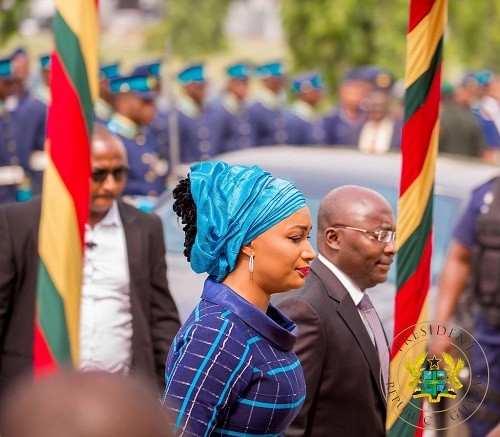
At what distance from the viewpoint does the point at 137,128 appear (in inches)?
372

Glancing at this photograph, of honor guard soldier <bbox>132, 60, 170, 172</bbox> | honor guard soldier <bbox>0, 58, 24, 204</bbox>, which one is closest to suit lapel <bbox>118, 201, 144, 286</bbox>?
honor guard soldier <bbox>132, 60, 170, 172</bbox>

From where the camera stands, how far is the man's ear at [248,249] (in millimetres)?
3498

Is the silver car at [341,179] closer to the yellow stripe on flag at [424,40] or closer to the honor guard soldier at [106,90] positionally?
the yellow stripe on flag at [424,40]

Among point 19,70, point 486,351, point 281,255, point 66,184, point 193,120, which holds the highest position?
point 66,184

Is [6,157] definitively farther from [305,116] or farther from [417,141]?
[417,141]

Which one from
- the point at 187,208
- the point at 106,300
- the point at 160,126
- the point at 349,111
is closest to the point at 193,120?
the point at 160,126

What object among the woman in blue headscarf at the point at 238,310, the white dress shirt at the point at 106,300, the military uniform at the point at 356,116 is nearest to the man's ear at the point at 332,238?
the woman in blue headscarf at the point at 238,310

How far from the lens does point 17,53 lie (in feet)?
42.2

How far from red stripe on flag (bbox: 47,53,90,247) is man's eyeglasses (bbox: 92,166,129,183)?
2068 mm

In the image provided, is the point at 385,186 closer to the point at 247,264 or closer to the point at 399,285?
the point at 399,285

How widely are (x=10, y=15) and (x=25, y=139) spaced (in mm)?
5014

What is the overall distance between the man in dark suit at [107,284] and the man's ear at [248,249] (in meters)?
1.50

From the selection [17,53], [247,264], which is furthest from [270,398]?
[17,53]

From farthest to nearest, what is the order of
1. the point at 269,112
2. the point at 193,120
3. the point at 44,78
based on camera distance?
the point at 269,112 < the point at 193,120 < the point at 44,78
